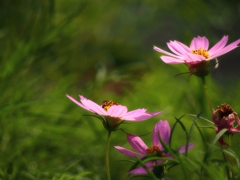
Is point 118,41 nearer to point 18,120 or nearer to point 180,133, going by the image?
point 180,133

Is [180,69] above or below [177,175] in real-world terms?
above

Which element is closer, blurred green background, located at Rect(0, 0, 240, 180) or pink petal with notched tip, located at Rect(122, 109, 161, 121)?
pink petal with notched tip, located at Rect(122, 109, 161, 121)

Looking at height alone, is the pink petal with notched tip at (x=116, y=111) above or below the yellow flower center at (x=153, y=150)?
above

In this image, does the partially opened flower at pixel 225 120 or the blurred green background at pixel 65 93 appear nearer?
the partially opened flower at pixel 225 120

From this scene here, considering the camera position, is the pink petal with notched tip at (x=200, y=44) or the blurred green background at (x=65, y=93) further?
the blurred green background at (x=65, y=93)

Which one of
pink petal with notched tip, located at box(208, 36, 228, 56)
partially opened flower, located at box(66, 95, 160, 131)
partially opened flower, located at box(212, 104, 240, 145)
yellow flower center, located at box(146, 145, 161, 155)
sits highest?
pink petal with notched tip, located at box(208, 36, 228, 56)

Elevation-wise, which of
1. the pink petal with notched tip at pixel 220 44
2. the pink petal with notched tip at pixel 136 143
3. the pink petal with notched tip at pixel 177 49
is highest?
the pink petal with notched tip at pixel 220 44

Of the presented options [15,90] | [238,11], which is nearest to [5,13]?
[15,90]

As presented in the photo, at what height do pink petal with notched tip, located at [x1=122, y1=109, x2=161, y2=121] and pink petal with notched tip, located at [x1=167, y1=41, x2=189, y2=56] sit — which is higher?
pink petal with notched tip, located at [x1=167, y1=41, x2=189, y2=56]

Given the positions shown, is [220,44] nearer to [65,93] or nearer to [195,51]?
[195,51]
